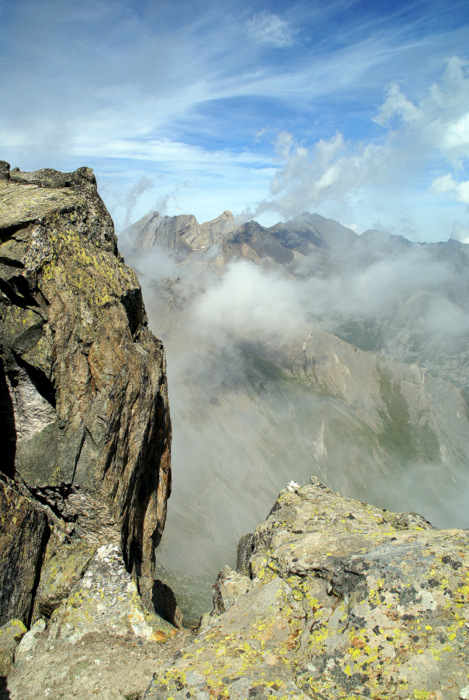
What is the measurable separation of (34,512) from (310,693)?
9.73 metres

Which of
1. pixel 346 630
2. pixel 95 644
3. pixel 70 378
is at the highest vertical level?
pixel 70 378

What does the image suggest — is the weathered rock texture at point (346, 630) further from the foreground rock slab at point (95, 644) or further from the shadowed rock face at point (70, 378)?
the shadowed rock face at point (70, 378)

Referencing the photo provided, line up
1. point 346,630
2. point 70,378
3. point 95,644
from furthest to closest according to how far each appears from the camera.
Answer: point 70,378, point 95,644, point 346,630

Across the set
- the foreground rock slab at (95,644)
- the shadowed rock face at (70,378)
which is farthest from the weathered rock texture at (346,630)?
the shadowed rock face at (70,378)

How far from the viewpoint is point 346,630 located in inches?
366

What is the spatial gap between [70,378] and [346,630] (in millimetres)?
12156

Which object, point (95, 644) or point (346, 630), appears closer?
point (346, 630)

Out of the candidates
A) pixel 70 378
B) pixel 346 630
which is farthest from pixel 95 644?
pixel 70 378

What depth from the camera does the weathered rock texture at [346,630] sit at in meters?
8.18

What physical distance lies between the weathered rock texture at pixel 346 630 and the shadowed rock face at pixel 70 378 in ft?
21.9

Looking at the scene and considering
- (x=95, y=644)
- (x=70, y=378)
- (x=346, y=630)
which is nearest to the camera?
(x=346, y=630)

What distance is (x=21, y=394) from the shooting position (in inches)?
569

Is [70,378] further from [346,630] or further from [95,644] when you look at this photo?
→ [346,630]

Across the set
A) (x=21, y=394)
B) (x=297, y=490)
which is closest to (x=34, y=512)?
(x=21, y=394)
